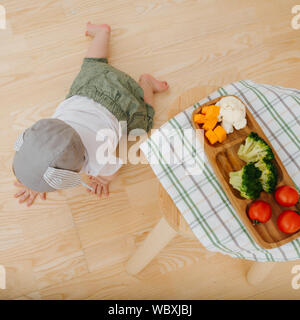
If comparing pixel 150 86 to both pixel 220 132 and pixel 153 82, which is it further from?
pixel 220 132

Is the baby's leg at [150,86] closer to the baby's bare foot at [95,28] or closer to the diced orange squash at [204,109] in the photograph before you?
the baby's bare foot at [95,28]

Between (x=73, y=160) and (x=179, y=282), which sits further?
(x=179, y=282)

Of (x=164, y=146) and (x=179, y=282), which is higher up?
(x=164, y=146)

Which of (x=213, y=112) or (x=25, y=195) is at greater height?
(x=213, y=112)

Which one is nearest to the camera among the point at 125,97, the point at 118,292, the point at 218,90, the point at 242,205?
the point at 242,205

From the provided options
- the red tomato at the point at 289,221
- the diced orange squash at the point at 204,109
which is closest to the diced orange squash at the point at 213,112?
the diced orange squash at the point at 204,109

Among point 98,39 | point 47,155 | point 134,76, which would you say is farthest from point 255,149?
point 98,39

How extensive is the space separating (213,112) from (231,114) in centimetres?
4

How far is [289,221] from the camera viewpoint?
60cm
